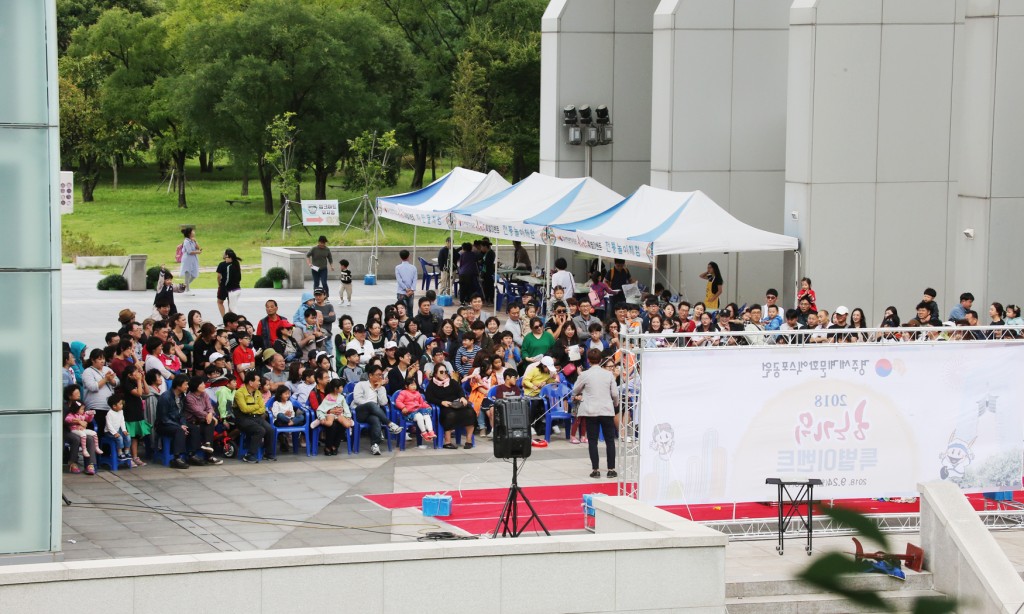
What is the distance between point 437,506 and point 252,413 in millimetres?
3164

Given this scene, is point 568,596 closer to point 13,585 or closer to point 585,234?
point 13,585

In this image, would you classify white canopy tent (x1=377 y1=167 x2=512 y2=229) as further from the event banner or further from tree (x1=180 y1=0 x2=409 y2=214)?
tree (x1=180 y1=0 x2=409 y2=214)

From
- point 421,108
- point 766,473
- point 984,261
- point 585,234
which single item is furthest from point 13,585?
point 421,108

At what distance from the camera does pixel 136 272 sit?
3228 centimetres

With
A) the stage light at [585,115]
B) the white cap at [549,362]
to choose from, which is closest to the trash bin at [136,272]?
the stage light at [585,115]

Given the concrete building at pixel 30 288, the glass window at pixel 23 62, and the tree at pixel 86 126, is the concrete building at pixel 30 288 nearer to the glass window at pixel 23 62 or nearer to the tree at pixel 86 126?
the glass window at pixel 23 62

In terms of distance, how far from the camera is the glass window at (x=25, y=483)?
1174cm

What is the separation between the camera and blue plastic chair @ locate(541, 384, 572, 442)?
17.4 metres

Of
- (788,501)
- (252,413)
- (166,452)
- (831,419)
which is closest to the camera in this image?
(831,419)

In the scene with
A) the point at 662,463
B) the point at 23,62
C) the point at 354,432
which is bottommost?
the point at 354,432

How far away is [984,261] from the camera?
73.0ft

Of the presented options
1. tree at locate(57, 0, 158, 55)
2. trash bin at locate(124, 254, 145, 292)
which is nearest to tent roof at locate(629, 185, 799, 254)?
trash bin at locate(124, 254, 145, 292)

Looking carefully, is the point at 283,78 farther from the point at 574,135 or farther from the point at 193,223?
the point at 574,135

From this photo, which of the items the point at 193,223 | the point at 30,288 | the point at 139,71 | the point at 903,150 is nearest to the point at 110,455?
the point at 30,288
